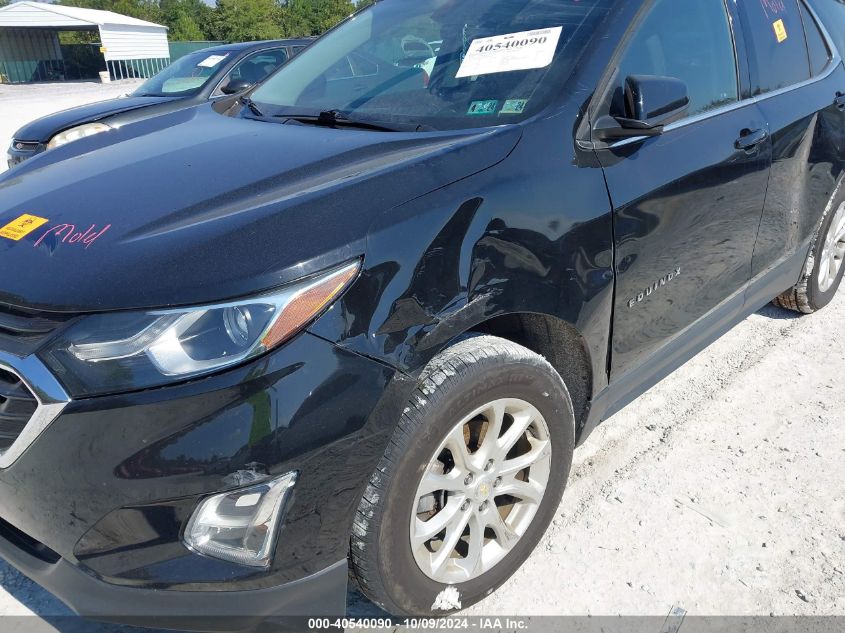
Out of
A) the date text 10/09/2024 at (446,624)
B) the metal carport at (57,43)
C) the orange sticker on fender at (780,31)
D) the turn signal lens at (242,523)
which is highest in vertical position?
the metal carport at (57,43)

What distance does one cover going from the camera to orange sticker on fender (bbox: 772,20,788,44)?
10.1 feet

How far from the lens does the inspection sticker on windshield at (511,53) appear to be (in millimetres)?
2201

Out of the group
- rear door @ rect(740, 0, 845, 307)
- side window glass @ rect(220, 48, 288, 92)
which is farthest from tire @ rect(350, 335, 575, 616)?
side window glass @ rect(220, 48, 288, 92)

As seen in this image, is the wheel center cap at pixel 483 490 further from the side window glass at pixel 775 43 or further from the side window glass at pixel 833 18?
the side window glass at pixel 833 18

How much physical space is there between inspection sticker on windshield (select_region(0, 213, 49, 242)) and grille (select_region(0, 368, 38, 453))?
42cm

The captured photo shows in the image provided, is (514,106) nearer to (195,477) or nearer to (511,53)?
(511,53)

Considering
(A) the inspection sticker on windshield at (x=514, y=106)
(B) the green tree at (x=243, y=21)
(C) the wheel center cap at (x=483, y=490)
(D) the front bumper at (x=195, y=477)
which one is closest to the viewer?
(D) the front bumper at (x=195, y=477)

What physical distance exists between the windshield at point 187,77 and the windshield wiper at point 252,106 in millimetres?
4642

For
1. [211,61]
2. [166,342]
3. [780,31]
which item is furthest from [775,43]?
[211,61]

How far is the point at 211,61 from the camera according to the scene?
24.1ft

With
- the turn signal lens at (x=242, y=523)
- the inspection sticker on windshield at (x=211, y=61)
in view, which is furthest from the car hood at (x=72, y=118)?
the turn signal lens at (x=242, y=523)

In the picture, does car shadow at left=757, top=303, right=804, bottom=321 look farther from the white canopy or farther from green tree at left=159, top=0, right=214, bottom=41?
green tree at left=159, top=0, right=214, bottom=41

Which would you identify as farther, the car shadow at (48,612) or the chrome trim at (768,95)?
the chrome trim at (768,95)

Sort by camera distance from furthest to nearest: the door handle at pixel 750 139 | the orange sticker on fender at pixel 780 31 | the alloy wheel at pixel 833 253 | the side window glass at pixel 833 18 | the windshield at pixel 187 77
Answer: the windshield at pixel 187 77
the alloy wheel at pixel 833 253
the side window glass at pixel 833 18
the orange sticker on fender at pixel 780 31
the door handle at pixel 750 139
